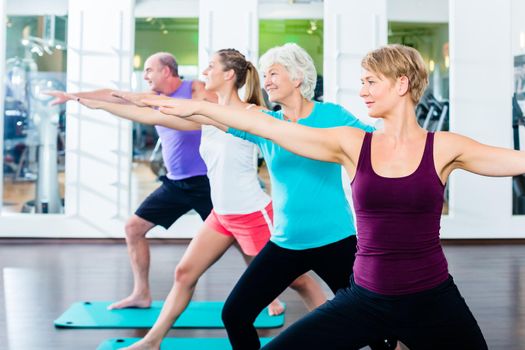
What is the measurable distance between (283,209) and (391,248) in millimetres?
733

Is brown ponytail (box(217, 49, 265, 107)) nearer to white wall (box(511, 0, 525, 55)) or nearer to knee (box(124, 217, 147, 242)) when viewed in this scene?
knee (box(124, 217, 147, 242))

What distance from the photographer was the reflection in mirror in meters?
6.45

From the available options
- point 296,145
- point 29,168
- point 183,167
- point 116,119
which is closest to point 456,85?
point 116,119

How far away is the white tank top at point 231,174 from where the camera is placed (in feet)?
9.49

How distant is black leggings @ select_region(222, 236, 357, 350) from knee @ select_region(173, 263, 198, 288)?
56 centimetres

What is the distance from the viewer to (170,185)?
3754mm

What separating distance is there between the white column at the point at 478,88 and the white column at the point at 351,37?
68 cm

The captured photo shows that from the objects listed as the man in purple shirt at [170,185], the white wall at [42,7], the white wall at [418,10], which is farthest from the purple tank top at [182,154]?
the white wall at [418,10]

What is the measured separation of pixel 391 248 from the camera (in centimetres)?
172

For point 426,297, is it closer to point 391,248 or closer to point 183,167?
point 391,248

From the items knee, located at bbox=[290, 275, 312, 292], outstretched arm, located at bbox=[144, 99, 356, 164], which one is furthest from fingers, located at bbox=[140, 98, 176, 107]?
knee, located at bbox=[290, 275, 312, 292]

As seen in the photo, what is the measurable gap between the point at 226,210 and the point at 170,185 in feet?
3.04

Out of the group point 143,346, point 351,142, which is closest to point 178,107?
point 351,142

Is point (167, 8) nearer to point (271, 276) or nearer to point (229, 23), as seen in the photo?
point (229, 23)
